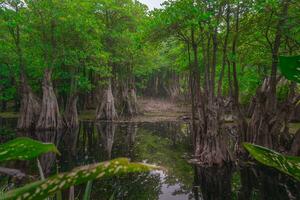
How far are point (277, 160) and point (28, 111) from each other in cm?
2266

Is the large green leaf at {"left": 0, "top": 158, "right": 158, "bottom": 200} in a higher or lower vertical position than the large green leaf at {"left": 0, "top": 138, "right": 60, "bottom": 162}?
lower

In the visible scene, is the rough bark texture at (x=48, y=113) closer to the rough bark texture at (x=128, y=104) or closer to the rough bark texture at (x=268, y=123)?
the rough bark texture at (x=128, y=104)

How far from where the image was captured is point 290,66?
0.76m

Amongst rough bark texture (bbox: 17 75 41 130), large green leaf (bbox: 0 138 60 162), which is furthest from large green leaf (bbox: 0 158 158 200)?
rough bark texture (bbox: 17 75 41 130)

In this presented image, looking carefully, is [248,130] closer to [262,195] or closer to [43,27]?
[262,195]

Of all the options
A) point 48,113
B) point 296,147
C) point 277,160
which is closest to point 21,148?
point 277,160

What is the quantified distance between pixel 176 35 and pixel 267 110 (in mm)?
5203

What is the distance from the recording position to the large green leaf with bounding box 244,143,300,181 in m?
0.81

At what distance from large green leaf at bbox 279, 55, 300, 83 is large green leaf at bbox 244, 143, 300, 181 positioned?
0.22 metres

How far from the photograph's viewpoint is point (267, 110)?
12.4m

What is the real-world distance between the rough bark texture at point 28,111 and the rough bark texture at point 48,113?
965 mm

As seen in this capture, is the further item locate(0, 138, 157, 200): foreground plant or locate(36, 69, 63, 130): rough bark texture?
Answer: locate(36, 69, 63, 130): rough bark texture

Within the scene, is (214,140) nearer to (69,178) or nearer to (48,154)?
(48,154)

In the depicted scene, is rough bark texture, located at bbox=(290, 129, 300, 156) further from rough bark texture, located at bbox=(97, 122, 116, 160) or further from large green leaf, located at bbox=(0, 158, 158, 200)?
large green leaf, located at bbox=(0, 158, 158, 200)
